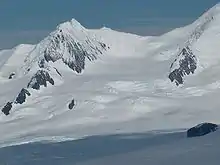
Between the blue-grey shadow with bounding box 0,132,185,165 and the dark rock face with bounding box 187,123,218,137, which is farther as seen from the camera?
the dark rock face with bounding box 187,123,218,137

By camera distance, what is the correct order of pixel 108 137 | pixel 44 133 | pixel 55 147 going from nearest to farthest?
pixel 55 147 < pixel 108 137 < pixel 44 133

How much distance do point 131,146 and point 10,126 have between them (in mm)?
75996

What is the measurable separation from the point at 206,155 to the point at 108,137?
226 ft

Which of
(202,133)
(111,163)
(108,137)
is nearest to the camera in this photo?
(111,163)

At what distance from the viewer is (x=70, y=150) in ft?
413

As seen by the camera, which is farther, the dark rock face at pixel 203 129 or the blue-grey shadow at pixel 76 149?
the dark rock face at pixel 203 129

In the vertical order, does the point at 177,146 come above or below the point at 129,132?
below

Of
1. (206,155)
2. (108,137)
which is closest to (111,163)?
(206,155)

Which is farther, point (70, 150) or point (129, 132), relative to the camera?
point (129, 132)

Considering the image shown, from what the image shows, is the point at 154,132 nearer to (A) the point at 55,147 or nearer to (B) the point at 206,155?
(A) the point at 55,147

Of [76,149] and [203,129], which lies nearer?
[203,129]

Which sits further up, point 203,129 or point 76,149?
point 203,129

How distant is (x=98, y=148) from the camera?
126750 millimetres

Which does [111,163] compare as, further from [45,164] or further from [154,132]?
[154,132]
